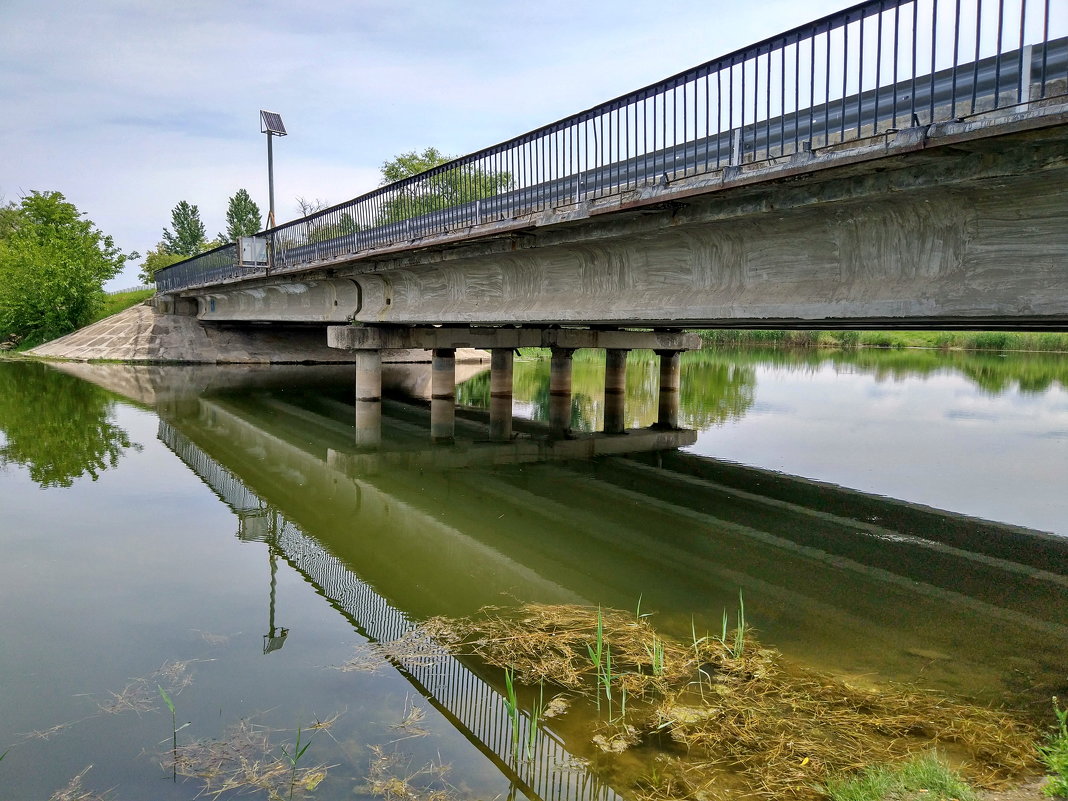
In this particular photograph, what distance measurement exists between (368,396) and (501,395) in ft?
11.8

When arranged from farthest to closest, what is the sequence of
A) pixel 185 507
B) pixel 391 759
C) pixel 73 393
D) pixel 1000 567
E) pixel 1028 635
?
pixel 73 393, pixel 185 507, pixel 1000 567, pixel 1028 635, pixel 391 759

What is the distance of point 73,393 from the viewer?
2448 centimetres

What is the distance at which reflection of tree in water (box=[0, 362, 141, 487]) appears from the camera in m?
13.1

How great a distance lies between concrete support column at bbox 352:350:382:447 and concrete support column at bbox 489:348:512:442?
2.79 metres

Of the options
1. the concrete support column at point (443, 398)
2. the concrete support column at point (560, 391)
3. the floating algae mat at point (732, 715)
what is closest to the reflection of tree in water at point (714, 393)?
the concrete support column at point (560, 391)

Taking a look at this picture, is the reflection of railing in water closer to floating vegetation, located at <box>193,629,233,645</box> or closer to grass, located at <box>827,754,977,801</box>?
floating vegetation, located at <box>193,629,233,645</box>

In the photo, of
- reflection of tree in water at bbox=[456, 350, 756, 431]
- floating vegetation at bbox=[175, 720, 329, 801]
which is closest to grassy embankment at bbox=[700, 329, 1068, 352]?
reflection of tree in water at bbox=[456, 350, 756, 431]

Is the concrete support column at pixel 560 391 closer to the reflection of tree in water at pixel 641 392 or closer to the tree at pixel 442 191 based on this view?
the reflection of tree in water at pixel 641 392

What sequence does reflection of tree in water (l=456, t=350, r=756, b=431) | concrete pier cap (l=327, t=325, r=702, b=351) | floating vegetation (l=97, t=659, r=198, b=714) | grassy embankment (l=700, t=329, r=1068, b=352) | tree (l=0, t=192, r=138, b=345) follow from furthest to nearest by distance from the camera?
grassy embankment (l=700, t=329, r=1068, b=352) → tree (l=0, t=192, r=138, b=345) → reflection of tree in water (l=456, t=350, r=756, b=431) → concrete pier cap (l=327, t=325, r=702, b=351) → floating vegetation (l=97, t=659, r=198, b=714)

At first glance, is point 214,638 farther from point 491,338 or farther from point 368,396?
point 491,338

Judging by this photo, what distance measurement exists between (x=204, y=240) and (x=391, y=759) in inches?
4694

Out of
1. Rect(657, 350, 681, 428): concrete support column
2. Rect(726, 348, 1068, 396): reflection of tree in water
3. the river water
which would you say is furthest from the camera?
Rect(726, 348, 1068, 396): reflection of tree in water

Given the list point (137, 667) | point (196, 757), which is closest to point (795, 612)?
point (196, 757)

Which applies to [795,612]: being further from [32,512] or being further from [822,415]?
[822,415]
